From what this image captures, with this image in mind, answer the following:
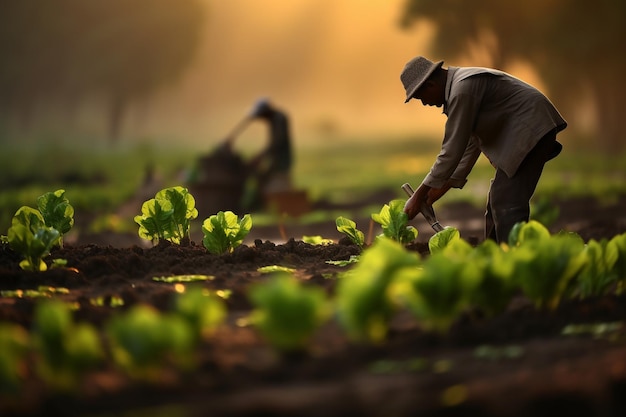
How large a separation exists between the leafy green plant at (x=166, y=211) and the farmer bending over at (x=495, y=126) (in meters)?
1.24

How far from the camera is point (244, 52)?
80.5ft

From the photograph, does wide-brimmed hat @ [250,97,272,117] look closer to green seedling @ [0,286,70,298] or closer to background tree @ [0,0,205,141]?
green seedling @ [0,286,70,298]

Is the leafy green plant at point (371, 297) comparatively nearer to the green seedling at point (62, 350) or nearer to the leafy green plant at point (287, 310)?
the leafy green plant at point (287, 310)

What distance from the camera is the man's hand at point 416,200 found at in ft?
13.0

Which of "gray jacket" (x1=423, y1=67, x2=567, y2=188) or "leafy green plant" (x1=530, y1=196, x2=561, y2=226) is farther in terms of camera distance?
"leafy green plant" (x1=530, y1=196, x2=561, y2=226)

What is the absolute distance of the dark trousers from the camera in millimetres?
3969

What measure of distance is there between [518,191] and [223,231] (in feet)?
5.14

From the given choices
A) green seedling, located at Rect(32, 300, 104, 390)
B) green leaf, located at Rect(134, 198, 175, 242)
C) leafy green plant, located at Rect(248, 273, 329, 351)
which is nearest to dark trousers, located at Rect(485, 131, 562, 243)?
green leaf, located at Rect(134, 198, 175, 242)

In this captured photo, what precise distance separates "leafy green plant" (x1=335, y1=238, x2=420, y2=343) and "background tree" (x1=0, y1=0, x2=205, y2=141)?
2239 cm

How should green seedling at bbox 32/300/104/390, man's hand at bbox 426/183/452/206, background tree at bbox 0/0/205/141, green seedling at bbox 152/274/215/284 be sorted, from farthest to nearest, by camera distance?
background tree at bbox 0/0/205/141 → man's hand at bbox 426/183/452/206 → green seedling at bbox 152/274/215/284 → green seedling at bbox 32/300/104/390

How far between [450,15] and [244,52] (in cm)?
682

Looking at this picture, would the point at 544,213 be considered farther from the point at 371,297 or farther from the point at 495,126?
the point at 371,297

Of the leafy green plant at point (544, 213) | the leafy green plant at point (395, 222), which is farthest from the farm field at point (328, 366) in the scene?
the leafy green plant at point (544, 213)

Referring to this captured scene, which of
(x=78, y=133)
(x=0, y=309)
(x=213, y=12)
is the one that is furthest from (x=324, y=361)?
(x=213, y=12)
